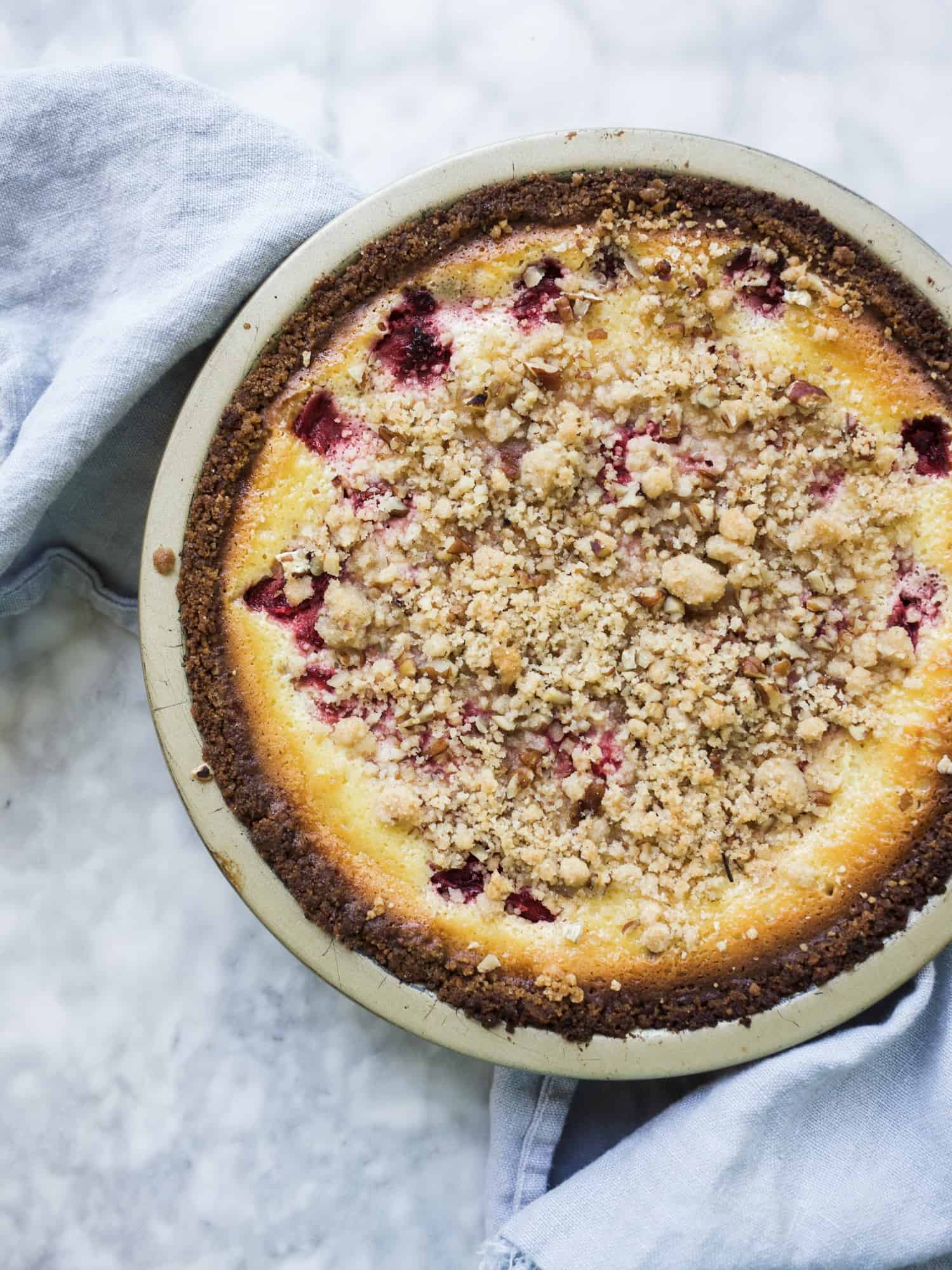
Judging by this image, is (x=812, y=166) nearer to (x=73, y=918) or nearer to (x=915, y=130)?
(x=915, y=130)

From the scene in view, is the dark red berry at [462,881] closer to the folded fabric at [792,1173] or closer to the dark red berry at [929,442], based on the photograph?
the folded fabric at [792,1173]

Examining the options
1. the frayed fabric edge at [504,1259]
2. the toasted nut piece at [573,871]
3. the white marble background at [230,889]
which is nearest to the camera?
the toasted nut piece at [573,871]

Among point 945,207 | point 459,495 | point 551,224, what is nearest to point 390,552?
point 459,495

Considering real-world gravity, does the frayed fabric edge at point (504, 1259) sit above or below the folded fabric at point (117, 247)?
below

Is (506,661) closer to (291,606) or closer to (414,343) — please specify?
(291,606)

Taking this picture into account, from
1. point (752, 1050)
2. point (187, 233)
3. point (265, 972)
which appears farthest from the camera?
point (265, 972)

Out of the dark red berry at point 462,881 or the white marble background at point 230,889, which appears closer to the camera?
the dark red berry at point 462,881

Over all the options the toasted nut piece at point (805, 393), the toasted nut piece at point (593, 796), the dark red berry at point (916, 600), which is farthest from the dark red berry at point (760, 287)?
the toasted nut piece at point (593, 796)
